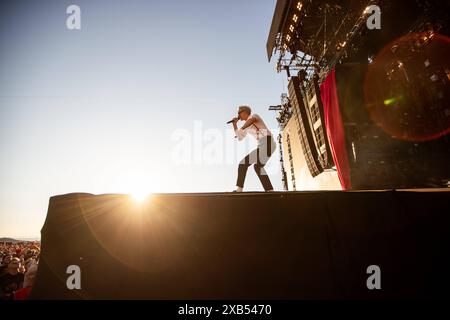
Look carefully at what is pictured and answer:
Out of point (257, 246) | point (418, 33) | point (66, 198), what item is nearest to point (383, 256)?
point (257, 246)

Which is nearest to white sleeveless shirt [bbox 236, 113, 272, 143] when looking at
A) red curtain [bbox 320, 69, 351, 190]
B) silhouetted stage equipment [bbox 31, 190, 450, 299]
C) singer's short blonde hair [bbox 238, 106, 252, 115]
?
singer's short blonde hair [bbox 238, 106, 252, 115]

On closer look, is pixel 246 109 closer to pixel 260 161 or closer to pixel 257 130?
pixel 257 130

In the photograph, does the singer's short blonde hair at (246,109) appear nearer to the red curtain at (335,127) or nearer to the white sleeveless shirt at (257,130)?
the white sleeveless shirt at (257,130)

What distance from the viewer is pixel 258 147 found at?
4.66m

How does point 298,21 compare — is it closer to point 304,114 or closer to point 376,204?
point 304,114

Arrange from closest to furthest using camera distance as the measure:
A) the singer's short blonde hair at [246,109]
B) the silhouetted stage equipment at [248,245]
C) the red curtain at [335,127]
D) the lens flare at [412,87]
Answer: the silhouetted stage equipment at [248,245]
the singer's short blonde hair at [246,109]
the lens flare at [412,87]
the red curtain at [335,127]

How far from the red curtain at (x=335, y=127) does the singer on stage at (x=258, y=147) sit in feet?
14.3

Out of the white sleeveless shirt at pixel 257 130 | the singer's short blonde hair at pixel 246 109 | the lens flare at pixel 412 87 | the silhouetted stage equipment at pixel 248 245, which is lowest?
the silhouetted stage equipment at pixel 248 245

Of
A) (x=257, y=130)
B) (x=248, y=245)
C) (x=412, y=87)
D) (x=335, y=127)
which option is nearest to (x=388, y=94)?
(x=412, y=87)

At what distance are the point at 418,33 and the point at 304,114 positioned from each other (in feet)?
16.5

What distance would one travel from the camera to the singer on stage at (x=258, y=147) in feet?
15.1

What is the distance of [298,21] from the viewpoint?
405 inches

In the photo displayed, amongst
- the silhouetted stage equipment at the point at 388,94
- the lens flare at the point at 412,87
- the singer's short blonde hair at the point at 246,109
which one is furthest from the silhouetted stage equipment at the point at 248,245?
the lens flare at the point at 412,87

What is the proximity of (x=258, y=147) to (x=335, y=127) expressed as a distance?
5.06m
